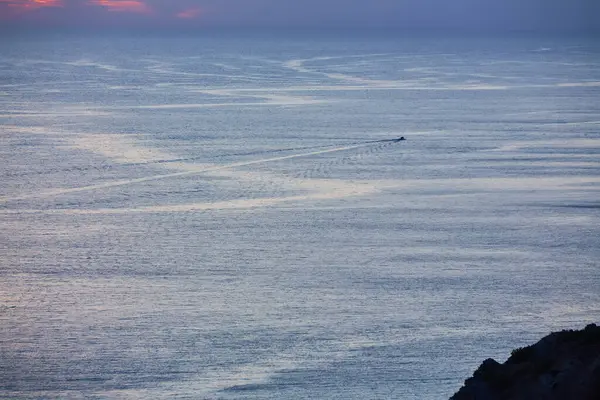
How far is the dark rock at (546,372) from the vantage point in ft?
45.2

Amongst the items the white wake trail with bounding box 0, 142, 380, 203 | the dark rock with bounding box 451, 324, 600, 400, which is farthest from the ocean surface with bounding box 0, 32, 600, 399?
the dark rock with bounding box 451, 324, 600, 400

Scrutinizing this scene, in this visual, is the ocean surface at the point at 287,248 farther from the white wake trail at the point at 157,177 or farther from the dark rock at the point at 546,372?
the dark rock at the point at 546,372

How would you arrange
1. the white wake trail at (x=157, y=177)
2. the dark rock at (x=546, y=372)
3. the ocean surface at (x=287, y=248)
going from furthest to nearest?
the white wake trail at (x=157, y=177)
the ocean surface at (x=287, y=248)
the dark rock at (x=546, y=372)

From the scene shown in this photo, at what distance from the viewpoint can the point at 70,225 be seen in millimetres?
35250

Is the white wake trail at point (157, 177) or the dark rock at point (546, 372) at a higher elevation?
the dark rock at point (546, 372)

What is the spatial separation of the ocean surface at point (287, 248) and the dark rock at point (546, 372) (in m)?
6.21

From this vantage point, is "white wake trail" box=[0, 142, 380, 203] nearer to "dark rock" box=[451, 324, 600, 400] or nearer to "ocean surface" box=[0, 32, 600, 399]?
"ocean surface" box=[0, 32, 600, 399]

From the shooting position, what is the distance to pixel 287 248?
32.6 metres

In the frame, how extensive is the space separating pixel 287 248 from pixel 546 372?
60.7 ft

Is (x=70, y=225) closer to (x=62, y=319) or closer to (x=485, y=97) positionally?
(x=62, y=319)

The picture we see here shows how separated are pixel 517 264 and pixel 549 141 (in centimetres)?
2375

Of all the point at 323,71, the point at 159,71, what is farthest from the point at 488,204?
the point at 159,71

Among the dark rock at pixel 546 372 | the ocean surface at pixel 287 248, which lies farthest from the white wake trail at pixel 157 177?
the dark rock at pixel 546 372

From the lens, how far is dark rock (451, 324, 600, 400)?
13.8m
